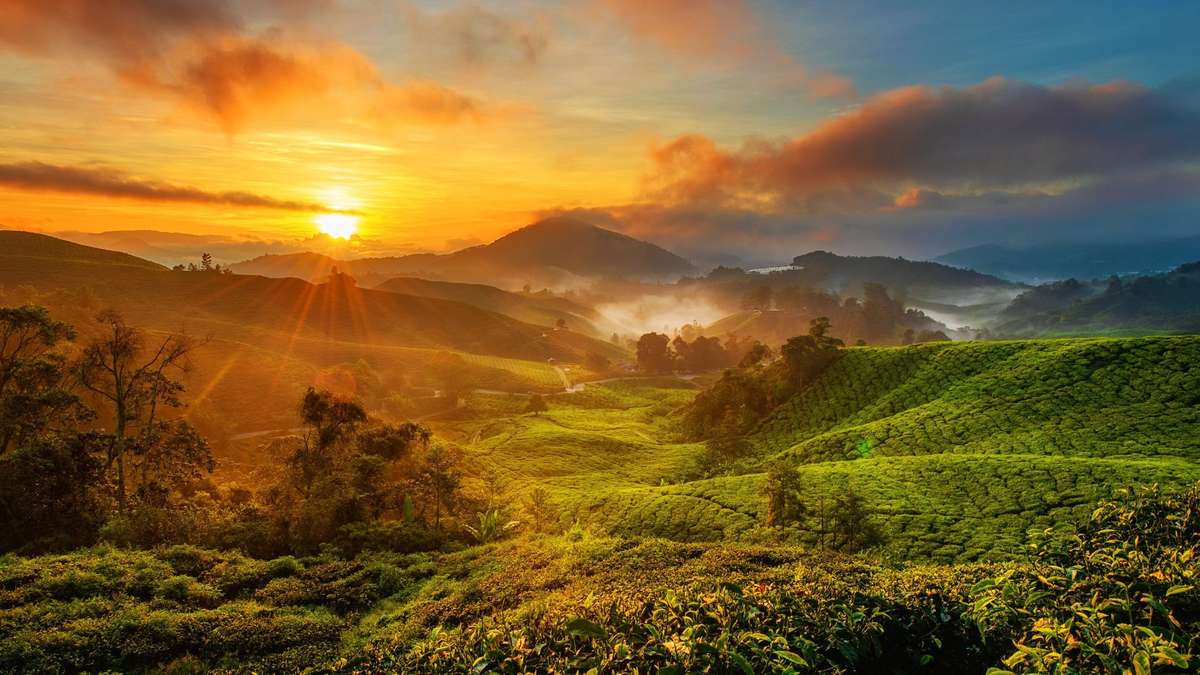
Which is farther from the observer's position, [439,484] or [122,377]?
[439,484]

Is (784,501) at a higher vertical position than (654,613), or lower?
lower

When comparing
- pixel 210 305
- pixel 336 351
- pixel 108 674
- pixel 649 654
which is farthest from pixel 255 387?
pixel 210 305

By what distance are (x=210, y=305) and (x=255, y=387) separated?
112m

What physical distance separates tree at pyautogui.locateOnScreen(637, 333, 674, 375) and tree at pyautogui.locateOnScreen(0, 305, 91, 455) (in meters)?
158

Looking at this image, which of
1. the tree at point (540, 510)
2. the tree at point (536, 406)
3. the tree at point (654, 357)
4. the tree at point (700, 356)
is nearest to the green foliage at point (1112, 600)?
the tree at point (540, 510)

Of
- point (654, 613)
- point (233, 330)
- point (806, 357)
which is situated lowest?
point (806, 357)

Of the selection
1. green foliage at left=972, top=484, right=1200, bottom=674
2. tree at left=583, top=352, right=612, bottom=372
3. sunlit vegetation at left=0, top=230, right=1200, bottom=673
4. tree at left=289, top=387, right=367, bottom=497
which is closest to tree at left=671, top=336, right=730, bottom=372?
tree at left=583, top=352, right=612, bottom=372

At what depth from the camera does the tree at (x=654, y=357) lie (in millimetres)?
183125

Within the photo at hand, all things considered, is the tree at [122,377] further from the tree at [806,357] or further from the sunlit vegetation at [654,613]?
the tree at [806,357]

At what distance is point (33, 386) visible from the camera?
30.1 metres

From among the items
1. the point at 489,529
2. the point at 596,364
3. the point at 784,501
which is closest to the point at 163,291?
the point at 596,364

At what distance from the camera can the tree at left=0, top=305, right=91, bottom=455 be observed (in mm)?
28172

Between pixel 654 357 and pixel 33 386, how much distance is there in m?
162

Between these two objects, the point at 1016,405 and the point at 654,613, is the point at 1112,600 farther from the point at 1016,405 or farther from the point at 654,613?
the point at 1016,405
